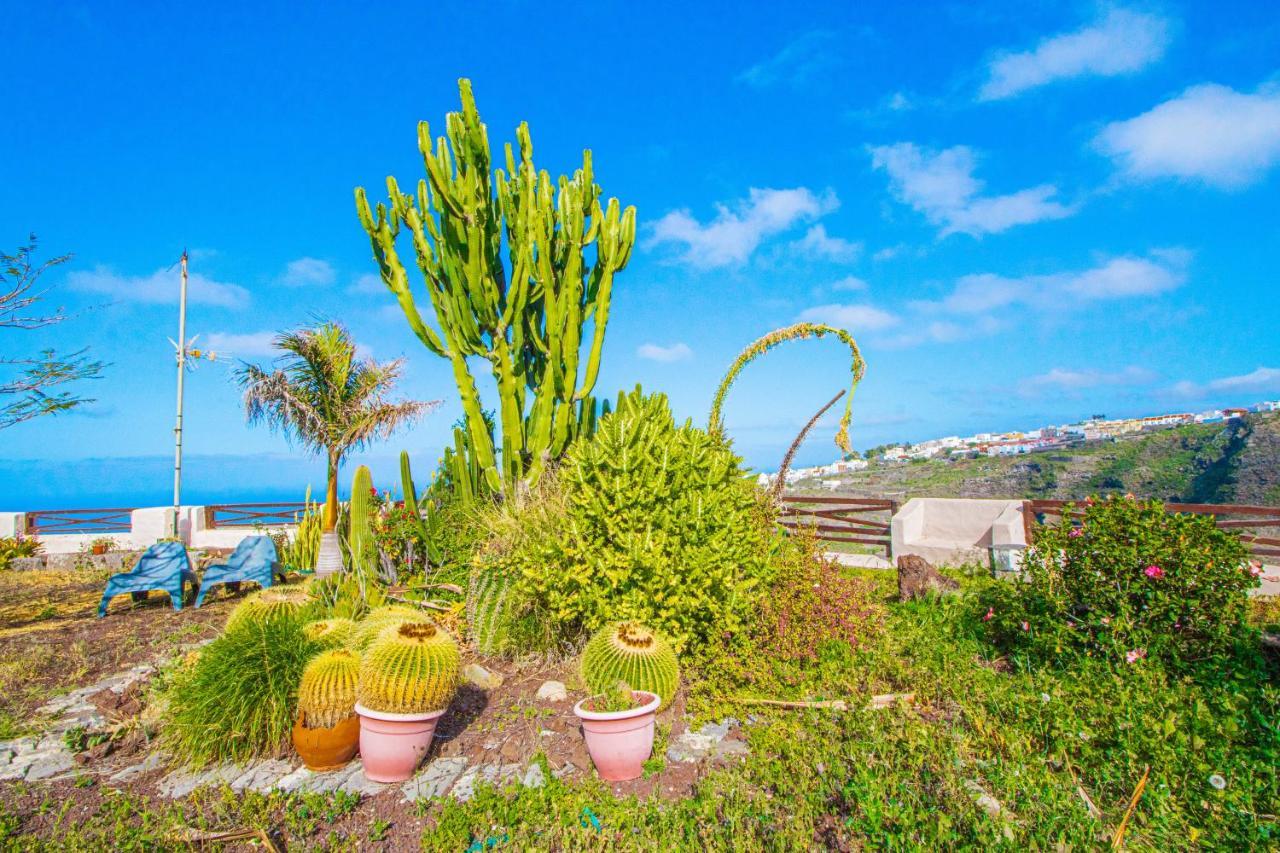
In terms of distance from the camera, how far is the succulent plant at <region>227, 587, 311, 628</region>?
4980 millimetres

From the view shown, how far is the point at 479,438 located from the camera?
7.62 metres

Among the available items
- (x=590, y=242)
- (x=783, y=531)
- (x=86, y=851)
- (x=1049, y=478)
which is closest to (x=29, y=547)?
(x=590, y=242)

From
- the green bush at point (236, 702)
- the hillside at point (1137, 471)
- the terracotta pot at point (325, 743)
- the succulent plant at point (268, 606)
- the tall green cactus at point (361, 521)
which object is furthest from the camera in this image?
the hillside at point (1137, 471)

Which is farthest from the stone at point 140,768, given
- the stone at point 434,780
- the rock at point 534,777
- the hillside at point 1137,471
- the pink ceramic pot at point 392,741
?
the hillside at point 1137,471

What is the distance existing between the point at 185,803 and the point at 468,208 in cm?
605

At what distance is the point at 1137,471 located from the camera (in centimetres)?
1742

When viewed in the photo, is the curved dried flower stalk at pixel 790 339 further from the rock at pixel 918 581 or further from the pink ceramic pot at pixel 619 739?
the pink ceramic pot at pixel 619 739

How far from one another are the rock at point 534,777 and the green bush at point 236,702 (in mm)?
1434

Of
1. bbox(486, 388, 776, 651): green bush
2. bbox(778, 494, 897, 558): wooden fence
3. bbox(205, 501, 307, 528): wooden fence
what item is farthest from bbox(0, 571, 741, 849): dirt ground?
bbox(778, 494, 897, 558): wooden fence

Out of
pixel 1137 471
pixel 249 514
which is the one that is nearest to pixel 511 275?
pixel 249 514

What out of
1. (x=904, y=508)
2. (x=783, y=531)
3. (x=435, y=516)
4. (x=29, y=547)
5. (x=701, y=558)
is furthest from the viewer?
(x=29, y=547)

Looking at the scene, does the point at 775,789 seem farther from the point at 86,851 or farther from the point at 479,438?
the point at 479,438

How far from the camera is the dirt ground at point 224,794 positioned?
3092 millimetres

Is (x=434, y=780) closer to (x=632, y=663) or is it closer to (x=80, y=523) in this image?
(x=632, y=663)
